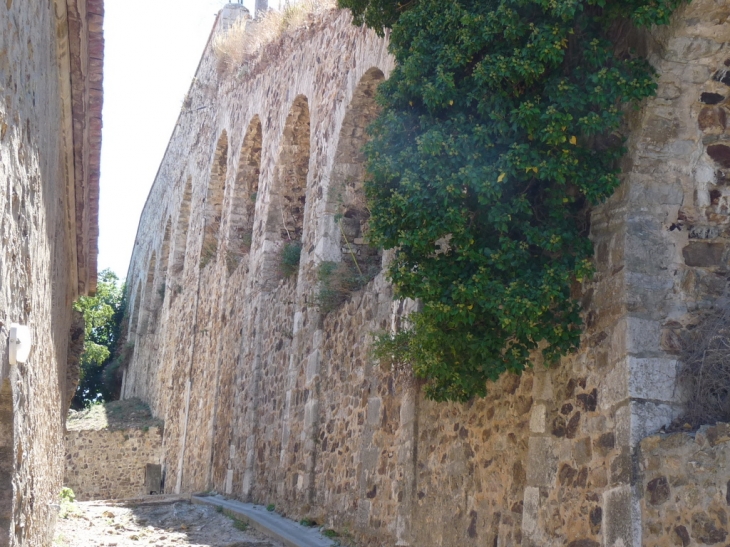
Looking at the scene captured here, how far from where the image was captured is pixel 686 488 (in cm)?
451

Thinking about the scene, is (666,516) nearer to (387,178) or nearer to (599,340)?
(599,340)

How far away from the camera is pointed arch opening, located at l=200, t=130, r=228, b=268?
59.6ft

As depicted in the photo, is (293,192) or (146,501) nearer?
(146,501)

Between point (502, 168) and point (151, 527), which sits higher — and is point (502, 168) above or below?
above

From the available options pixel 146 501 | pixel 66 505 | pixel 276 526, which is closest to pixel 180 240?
pixel 146 501

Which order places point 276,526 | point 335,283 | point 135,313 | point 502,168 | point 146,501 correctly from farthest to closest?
point 135,313
point 146,501
point 335,283
point 276,526
point 502,168

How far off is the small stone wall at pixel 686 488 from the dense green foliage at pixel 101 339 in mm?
24325

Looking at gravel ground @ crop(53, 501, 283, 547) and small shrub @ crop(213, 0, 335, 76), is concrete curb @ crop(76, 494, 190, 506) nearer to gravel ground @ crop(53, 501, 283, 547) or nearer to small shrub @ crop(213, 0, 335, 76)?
gravel ground @ crop(53, 501, 283, 547)

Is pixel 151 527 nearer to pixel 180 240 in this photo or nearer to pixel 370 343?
pixel 370 343

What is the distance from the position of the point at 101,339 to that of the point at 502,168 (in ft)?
96.8

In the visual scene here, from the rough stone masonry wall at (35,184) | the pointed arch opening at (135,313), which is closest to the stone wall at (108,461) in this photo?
the pointed arch opening at (135,313)

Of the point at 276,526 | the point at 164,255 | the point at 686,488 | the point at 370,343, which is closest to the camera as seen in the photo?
the point at 686,488

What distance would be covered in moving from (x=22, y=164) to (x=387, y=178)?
2670 mm

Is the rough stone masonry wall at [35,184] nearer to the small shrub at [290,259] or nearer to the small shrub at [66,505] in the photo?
the small shrub at [66,505]
